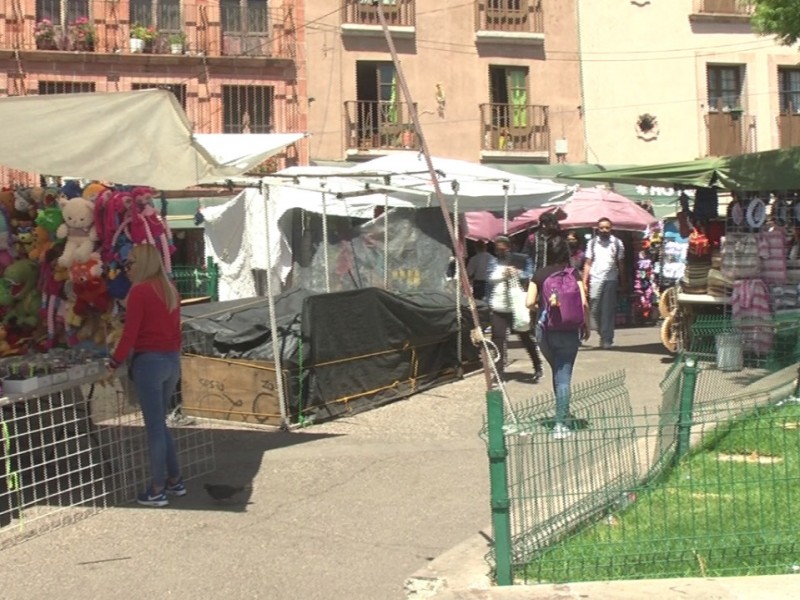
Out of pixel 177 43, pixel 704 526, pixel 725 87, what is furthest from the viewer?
pixel 725 87

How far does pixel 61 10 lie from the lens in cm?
2523

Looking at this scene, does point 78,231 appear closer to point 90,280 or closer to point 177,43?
point 90,280

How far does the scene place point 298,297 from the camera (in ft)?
37.4

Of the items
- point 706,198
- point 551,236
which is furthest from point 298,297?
point 706,198

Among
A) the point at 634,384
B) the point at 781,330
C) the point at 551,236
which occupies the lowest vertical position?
the point at 634,384

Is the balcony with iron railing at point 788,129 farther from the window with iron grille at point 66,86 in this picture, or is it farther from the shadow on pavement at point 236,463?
the shadow on pavement at point 236,463

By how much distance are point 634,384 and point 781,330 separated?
2522 millimetres

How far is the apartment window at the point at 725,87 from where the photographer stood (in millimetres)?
29641

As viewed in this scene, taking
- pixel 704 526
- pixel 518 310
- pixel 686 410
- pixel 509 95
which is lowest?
pixel 704 526

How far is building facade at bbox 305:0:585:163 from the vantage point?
26578 millimetres

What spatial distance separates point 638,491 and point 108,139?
392 centimetres

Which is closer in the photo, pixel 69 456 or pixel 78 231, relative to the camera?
pixel 69 456

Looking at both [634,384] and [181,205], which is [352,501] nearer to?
[634,384]

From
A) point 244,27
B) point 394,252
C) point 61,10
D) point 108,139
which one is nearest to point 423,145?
point 108,139
